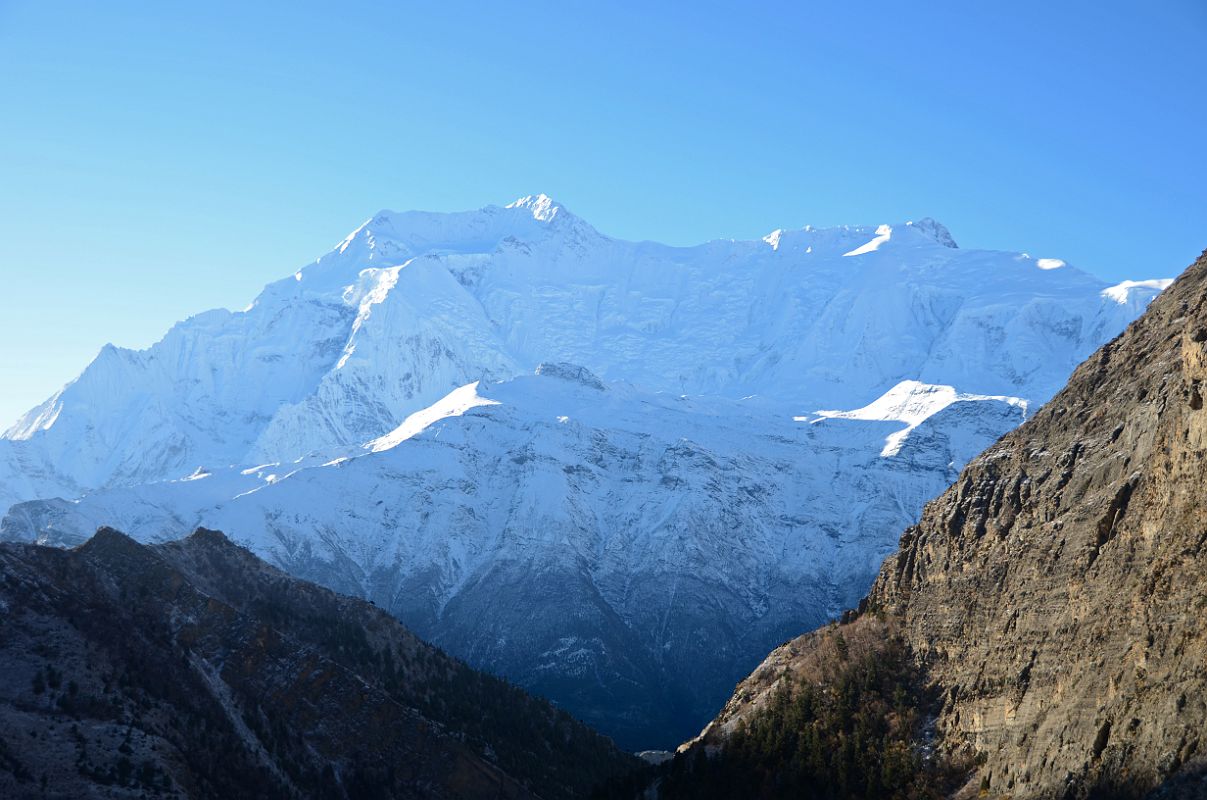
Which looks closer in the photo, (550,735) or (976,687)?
(976,687)

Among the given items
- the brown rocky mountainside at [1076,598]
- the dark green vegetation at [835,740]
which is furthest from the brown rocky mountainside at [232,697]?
the brown rocky mountainside at [1076,598]

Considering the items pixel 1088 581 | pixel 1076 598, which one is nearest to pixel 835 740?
pixel 1076 598

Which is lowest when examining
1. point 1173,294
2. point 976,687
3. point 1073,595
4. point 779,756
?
point 779,756

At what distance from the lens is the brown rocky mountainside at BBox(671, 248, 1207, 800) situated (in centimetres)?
Answer: 7662

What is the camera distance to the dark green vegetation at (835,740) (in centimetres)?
9888

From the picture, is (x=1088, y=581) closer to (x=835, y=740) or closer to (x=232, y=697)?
(x=835, y=740)

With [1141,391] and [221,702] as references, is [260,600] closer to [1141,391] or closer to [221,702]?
[221,702]

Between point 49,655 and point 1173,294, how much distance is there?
307 ft

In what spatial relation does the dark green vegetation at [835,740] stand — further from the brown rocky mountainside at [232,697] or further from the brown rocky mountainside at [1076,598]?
the brown rocky mountainside at [232,697]

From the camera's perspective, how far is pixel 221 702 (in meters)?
130

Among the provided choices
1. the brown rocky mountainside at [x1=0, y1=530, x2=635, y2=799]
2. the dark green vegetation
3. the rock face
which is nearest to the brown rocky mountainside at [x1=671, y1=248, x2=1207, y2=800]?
the rock face

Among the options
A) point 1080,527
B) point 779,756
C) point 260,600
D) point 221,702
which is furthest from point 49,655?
point 1080,527

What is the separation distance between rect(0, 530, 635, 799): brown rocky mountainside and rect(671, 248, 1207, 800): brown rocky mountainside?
38624 millimetres

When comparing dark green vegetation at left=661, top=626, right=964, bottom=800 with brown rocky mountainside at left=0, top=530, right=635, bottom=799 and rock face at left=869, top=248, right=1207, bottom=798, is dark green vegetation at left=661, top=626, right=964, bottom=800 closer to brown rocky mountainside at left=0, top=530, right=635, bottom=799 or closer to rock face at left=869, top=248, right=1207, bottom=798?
rock face at left=869, top=248, right=1207, bottom=798
